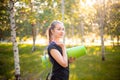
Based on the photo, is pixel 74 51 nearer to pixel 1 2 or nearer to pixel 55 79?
pixel 55 79

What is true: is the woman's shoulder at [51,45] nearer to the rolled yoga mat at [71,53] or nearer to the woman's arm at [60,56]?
the woman's arm at [60,56]

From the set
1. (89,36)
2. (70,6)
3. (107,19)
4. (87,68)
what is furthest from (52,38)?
(89,36)

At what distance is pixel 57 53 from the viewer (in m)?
3.20

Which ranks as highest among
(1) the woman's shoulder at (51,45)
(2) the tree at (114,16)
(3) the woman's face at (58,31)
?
(2) the tree at (114,16)

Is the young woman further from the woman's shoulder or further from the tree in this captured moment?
the tree

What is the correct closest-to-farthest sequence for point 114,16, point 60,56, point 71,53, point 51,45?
point 60,56, point 51,45, point 71,53, point 114,16

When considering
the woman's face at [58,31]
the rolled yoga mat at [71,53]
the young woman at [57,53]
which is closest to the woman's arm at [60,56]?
the young woman at [57,53]

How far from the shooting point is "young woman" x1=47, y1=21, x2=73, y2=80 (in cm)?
319

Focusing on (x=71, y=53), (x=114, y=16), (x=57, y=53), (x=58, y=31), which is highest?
(x=114, y=16)

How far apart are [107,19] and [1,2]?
10743 mm

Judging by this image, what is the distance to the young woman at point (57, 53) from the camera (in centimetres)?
319

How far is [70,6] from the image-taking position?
38.2m

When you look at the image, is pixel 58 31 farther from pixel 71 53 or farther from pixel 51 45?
pixel 71 53

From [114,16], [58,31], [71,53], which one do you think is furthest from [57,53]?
[114,16]
